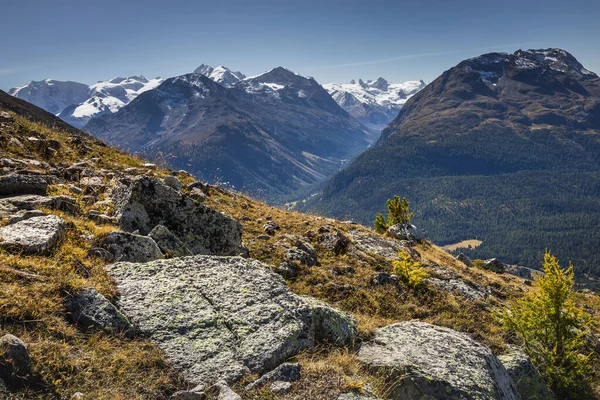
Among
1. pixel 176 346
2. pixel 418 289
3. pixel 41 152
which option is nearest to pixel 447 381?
pixel 176 346

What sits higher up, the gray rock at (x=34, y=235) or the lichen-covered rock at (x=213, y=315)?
the gray rock at (x=34, y=235)

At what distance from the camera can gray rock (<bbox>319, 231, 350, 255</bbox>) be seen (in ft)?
69.5

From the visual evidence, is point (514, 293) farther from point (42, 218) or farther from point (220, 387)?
point (42, 218)

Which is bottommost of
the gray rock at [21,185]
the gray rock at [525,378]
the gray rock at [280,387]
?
the gray rock at [525,378]

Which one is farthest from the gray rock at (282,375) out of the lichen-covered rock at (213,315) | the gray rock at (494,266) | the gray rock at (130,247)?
the gray rock at (494,266)

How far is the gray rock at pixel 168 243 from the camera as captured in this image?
11.6 metres

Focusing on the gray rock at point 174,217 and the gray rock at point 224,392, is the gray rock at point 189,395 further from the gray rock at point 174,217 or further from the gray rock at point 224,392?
the gray rock at point 174,217

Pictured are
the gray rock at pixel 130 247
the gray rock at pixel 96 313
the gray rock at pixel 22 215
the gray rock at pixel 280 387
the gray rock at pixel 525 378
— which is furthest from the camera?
the gray rock at pixel 525 378

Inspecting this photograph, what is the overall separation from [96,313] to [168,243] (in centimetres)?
479

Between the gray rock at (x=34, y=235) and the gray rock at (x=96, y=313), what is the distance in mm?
2236

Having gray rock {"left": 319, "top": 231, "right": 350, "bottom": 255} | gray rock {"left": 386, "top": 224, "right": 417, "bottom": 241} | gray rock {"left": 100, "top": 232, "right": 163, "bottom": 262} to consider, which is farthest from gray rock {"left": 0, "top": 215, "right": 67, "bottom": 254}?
gray rock {"left": 386, "top": 224, "right": 417, "bottom": 241}

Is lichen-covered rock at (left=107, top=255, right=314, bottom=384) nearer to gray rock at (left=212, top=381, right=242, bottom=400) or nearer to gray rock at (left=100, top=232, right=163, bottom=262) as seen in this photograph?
gray rock at (left=212, top=381, right=242, bottom=400)

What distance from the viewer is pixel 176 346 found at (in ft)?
23.7

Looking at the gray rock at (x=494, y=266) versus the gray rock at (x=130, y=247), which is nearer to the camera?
the gray rock at (x=130, y=247)
